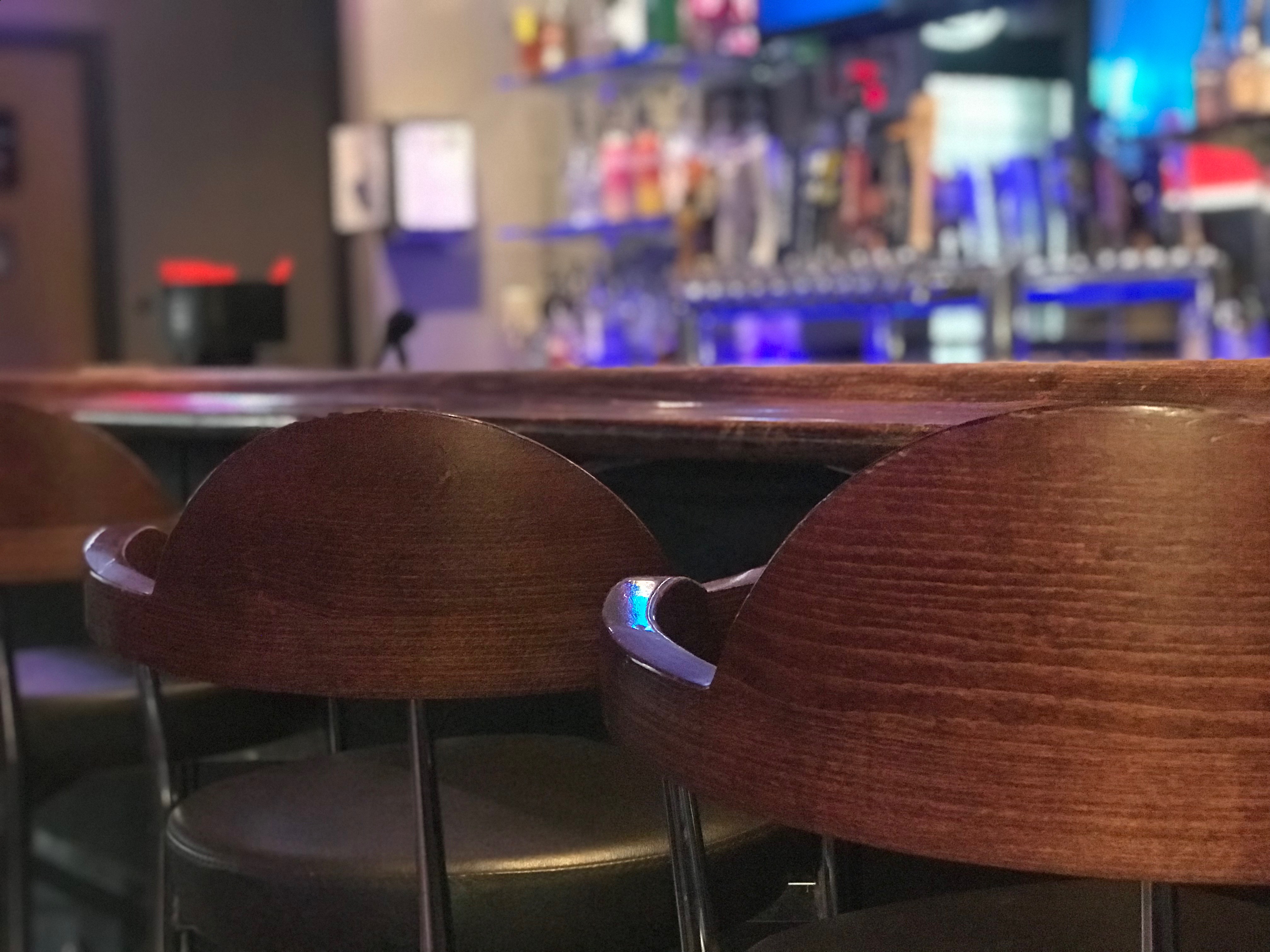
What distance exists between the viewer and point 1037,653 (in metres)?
0.66

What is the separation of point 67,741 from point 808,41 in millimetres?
3078

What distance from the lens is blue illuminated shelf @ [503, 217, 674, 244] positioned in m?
4.55

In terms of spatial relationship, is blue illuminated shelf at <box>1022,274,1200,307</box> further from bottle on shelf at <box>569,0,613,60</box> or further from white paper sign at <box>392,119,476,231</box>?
white paper sign at <box>392,119,476,231</box>

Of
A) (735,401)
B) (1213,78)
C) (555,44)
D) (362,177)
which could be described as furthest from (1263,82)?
(362,177)

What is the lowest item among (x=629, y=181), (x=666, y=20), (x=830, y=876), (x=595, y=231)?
(x=830, y=876)

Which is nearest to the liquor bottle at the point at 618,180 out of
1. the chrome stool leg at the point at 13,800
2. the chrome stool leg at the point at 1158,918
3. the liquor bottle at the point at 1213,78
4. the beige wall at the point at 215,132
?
the beige wall at the point at 215,132

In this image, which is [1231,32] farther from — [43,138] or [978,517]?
[43,138]

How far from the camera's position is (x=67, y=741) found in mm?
1763

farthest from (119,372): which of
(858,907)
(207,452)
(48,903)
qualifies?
(858,907)

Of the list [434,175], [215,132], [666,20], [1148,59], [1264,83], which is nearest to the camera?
[1264,83]

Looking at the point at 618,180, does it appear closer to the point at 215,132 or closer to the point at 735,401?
the point at 215,132

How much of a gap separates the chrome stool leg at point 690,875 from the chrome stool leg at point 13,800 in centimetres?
A: 100

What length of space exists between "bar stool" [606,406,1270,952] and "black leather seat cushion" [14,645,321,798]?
3.51 ft

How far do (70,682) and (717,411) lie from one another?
902mm
